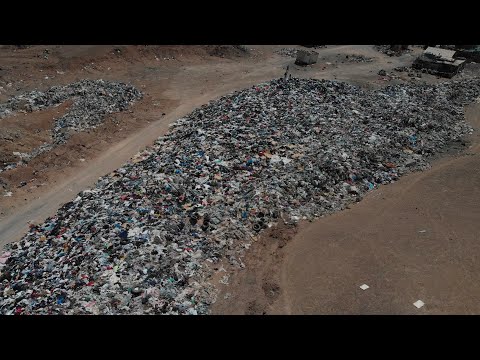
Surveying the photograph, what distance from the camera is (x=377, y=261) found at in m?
11.3

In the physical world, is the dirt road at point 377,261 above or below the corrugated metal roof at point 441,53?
below

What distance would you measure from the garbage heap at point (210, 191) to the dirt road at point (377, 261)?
717mm

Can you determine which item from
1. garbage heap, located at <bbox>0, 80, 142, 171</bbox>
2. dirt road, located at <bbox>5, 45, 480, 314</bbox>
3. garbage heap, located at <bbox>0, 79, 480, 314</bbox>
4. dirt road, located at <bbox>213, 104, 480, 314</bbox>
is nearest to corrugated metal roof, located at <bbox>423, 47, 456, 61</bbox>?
garbage heap, located at <bbox>0, 79, 480, 314</bbox>

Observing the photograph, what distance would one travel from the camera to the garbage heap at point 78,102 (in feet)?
58.2

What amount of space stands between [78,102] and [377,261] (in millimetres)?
16072

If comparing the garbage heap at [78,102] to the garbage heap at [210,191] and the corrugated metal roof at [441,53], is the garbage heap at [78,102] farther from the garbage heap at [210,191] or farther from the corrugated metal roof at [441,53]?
the corrugated metal roof at [441,53]

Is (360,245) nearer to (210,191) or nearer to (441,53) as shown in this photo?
(210,191)

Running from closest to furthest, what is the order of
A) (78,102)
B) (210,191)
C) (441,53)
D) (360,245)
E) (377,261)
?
(377,261) → (360,245) → (210,191) → (78,102) → (441,53)

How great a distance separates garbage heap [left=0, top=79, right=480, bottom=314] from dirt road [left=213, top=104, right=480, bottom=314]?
2.35 ft

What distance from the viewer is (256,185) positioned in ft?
44.2

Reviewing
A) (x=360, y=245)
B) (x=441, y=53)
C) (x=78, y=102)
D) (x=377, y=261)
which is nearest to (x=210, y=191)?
(x=360, y=245)

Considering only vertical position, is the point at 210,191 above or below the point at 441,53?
below

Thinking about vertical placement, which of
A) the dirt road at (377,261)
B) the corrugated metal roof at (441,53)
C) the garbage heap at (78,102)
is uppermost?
the corrugated metal roof at (441,53)

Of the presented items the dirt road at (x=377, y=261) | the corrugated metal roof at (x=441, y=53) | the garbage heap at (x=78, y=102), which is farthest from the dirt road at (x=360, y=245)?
the corrugated metal roof at (x=441, y=53)
